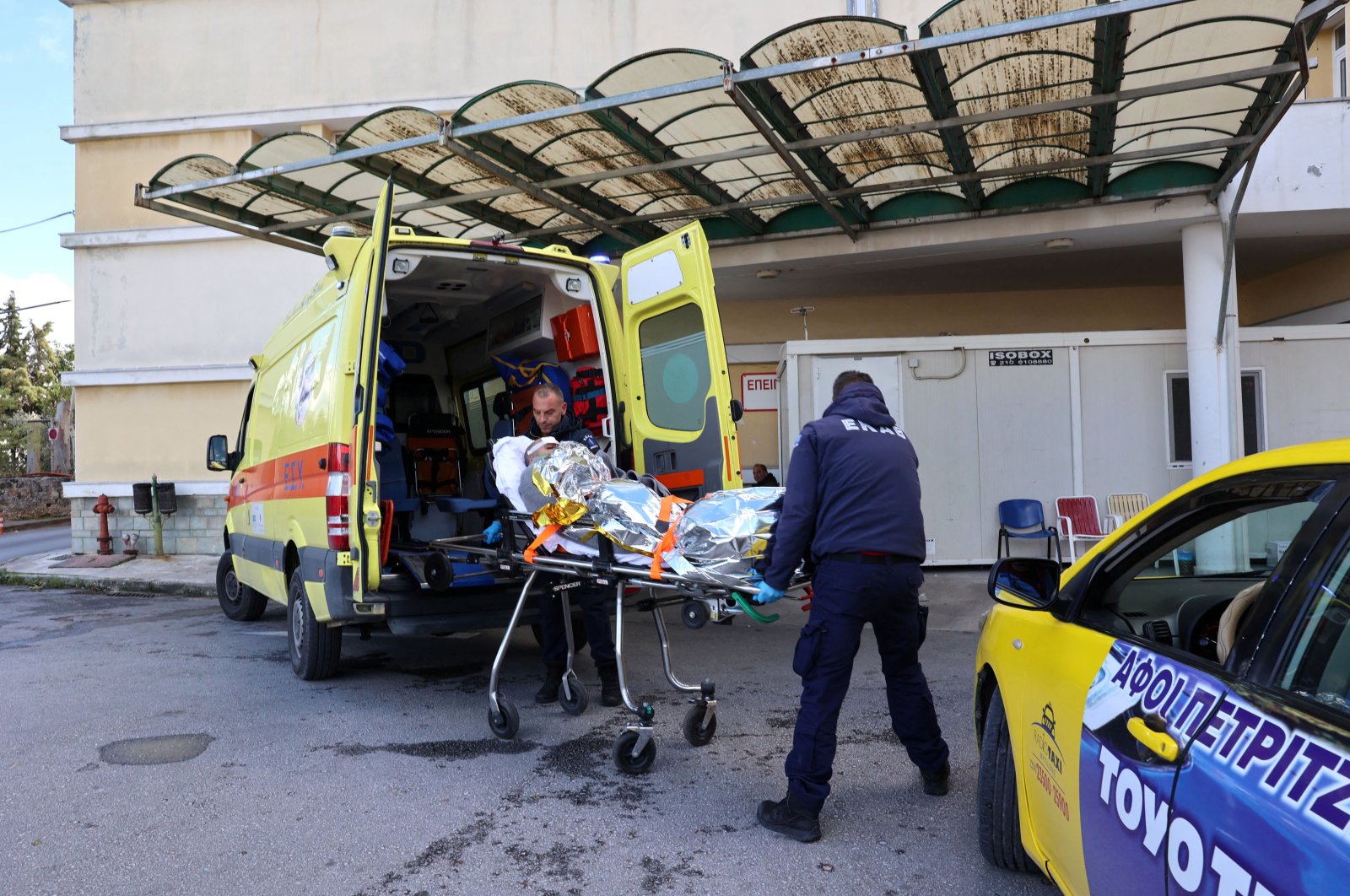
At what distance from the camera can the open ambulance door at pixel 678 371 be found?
5.46 metres

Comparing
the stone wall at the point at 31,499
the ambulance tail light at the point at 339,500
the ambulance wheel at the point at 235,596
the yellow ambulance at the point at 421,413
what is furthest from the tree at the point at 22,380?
the ambulance tail light at the point at 339,500

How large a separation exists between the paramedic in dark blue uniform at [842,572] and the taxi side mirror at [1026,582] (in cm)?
58

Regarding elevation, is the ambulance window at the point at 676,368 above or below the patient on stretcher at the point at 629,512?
above

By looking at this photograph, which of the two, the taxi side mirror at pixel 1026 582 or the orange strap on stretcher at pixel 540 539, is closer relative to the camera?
A: the taxi side mirror at pixel 1026 582

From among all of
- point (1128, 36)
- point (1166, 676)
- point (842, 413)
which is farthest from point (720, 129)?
point (1166, 676)

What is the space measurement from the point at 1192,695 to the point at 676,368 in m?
4.21

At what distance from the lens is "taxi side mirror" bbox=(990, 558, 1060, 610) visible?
2688 millimetres

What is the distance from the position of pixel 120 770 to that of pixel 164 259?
10340 mm

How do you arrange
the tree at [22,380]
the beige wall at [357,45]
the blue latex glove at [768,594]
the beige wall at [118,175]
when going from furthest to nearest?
the tree at [22,380], the beige wall at [118,175], the beige wall at [357,45], the blue latex glove at [768,594]

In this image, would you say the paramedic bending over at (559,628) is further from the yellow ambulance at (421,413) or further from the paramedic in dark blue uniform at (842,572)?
the paramedic in dark blue uniform at (842,572)

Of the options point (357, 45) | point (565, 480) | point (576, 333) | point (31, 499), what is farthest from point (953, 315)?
point (31, 499)

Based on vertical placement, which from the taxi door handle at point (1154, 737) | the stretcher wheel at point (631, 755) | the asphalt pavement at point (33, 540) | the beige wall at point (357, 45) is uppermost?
the beige wall at point (357, 45)

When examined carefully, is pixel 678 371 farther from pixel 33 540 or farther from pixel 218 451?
pixel 33 540

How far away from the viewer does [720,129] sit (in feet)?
23.1
